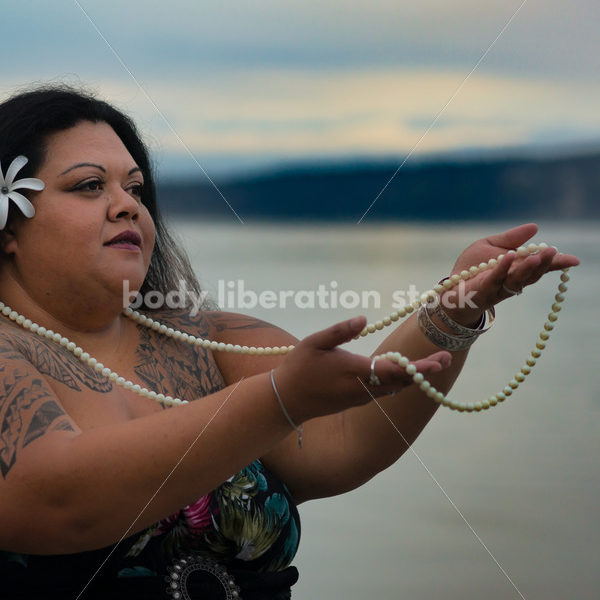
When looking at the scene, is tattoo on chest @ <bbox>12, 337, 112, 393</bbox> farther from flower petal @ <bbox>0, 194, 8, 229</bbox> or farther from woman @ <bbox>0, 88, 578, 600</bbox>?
flower petal @ <bbox>0, 194, 8, 229</bbox>

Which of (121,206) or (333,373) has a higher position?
(121,206)

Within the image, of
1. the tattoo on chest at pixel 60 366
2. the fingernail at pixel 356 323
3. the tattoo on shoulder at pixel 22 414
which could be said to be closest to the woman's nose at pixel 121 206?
the tattoo on chest at pixel 60 366

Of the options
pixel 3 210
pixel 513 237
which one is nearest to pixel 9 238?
pixel 3 210

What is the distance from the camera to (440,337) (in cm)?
169

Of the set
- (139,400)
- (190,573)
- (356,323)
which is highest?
(139,400)

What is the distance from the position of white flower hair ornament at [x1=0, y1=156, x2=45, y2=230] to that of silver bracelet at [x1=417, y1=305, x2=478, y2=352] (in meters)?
0.68

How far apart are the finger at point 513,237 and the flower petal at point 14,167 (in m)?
0.80

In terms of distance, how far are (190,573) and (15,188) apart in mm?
702

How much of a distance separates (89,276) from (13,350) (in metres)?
0.21

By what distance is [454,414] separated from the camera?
397 centimetres

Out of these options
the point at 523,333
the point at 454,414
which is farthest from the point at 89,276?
the point at 523,333

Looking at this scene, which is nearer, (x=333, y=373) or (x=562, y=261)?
(x=333, y=373)

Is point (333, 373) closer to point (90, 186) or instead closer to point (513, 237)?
point (513, 237)

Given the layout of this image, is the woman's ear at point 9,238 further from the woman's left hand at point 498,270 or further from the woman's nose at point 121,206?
the woman's left hand at point 498,270
